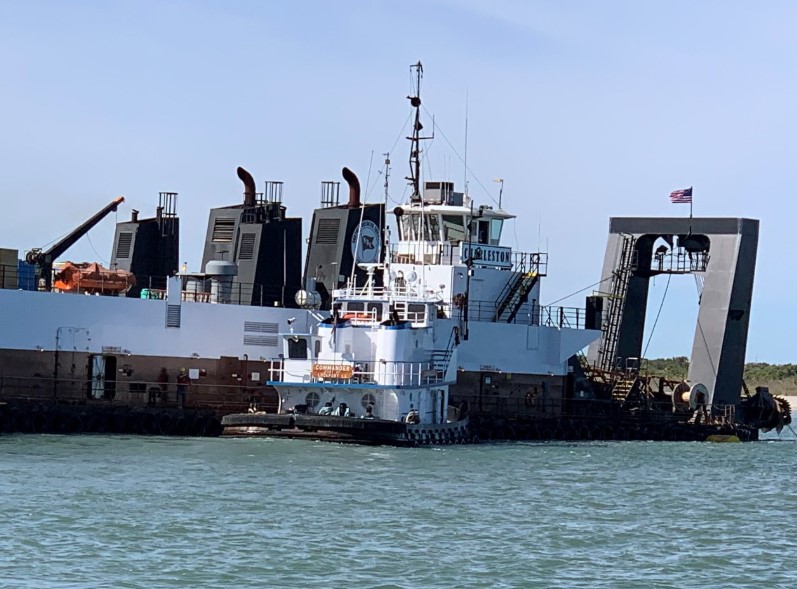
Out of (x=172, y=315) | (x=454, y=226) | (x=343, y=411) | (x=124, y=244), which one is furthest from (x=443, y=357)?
(x=124, y=244)

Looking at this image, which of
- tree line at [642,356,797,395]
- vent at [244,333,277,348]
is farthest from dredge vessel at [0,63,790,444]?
tree line at [642,356,797,395]

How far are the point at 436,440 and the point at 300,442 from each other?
3.35 meters

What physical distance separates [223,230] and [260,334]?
470 cm

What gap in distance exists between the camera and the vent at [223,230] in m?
44.1

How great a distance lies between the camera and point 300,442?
1396 inches

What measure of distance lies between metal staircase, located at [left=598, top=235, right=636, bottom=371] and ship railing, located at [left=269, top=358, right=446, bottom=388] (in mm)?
12228

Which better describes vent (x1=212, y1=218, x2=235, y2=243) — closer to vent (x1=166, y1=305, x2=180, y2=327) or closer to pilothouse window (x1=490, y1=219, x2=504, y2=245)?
vent (x1=166, y1=305, x2=180, y2=327)

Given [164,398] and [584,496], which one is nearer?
[584,496]

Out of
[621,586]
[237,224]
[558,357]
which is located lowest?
[621,586]

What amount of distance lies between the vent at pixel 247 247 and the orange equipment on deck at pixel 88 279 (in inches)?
177

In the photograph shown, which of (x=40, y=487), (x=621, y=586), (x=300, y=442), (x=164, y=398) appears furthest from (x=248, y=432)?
(x=621, y=586)

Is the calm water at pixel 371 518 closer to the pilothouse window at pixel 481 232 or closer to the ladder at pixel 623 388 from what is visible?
the pilothouse window at pixel 481 232

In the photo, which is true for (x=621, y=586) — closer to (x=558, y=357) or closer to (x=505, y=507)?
(x=505, y=507)

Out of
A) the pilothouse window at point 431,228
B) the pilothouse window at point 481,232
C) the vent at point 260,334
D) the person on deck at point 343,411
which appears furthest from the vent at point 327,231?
the person on deck at point 343,411
